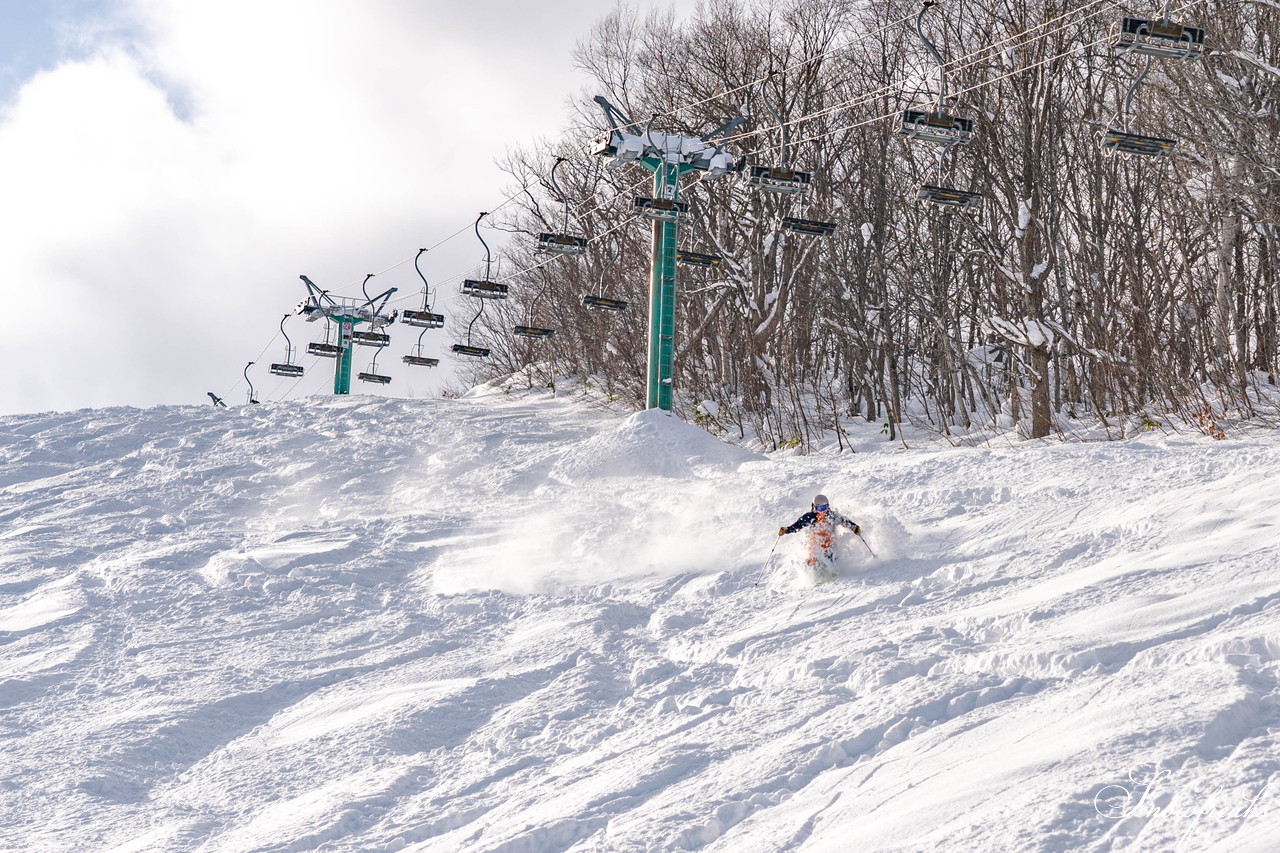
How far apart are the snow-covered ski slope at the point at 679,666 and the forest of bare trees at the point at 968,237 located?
4652 millimetres

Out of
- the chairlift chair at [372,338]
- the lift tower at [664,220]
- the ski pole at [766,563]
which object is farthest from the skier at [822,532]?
the chairlift chair at [372,338]

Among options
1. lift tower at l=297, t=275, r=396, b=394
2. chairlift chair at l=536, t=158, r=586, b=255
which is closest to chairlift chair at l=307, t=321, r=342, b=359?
lift tower at l=297, t=275, r=396, b=394

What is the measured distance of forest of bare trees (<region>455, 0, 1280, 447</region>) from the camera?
14609mm

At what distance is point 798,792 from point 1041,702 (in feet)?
4.57

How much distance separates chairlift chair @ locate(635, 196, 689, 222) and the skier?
7821 mm

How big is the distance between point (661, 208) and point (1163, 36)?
834 centimetres

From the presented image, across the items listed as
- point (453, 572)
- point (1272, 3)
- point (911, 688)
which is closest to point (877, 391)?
point (1272, 3)

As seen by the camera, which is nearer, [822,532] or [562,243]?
[822,532]

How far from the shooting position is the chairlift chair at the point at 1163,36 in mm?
8688

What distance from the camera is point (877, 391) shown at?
77.9 ft

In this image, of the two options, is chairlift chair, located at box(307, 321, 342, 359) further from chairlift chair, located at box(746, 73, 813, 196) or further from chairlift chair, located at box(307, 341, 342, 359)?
chairlift chair, located at box(746, 73, 813, 196)

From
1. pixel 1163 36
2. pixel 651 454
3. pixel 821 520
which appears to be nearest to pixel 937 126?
pixel 1163 36

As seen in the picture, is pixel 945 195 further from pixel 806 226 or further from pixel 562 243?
pixel 562 243

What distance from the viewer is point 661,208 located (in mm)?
16109
